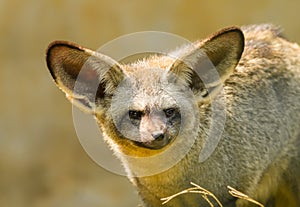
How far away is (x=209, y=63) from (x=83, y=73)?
88 cm

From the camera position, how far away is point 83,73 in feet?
21.3

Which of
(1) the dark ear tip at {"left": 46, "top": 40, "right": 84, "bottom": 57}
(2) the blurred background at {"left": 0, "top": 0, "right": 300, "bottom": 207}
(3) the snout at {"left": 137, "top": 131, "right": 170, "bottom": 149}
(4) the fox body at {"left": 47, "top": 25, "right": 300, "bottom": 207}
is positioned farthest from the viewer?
(2) the blurred background at {"left": 0, "top": 0, "right": 300, "bottom": 207}

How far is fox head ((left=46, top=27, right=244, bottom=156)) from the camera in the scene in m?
6.32

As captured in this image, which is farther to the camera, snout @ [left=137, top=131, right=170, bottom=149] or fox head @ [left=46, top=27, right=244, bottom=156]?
fox head @ [left=46, top=27, right=244, bottom=156]

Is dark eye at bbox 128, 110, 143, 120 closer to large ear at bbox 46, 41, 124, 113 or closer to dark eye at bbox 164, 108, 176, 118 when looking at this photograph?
dark eye at bbox 164, 108, 176, 118

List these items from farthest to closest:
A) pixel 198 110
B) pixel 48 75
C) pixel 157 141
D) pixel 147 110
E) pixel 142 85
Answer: pixel 48 75 → pixel 198 110 → pixel 142 85 → pixel 147 110 → pixel 157 141

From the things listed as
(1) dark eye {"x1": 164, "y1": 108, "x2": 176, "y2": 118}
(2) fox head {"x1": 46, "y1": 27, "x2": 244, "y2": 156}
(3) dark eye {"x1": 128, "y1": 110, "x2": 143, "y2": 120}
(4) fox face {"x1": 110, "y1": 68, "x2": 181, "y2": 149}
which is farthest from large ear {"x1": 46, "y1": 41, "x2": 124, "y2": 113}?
(1) dark eye {"x1": 164, "y1": 108, "x2": 176, "y2": 118}

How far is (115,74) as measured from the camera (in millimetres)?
6523

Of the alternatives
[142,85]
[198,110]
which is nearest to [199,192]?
[198,110]

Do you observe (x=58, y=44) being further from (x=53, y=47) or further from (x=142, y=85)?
(x=142, y=85)

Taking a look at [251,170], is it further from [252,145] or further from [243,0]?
[243,0]

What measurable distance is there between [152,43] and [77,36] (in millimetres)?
1264

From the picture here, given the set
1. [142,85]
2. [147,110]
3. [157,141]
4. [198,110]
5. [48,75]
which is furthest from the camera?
[48,75]

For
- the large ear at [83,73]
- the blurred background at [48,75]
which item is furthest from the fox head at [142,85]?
the blurred background at [48,75]
